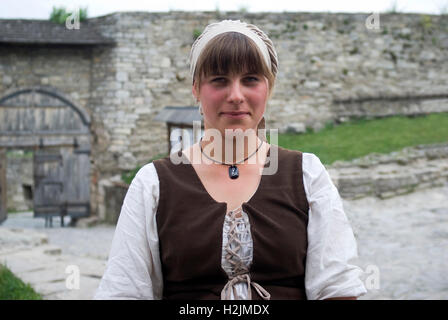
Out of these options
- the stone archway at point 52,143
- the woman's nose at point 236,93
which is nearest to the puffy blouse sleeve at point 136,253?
the woman's nose at point 236,93

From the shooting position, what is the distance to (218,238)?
147cm

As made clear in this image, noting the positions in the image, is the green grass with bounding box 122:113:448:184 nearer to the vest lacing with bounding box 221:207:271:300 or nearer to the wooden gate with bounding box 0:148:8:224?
the wooden gate with bounding box 0:148:8:224

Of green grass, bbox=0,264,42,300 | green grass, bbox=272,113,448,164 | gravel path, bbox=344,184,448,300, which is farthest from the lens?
green grass, bbox=272,113,448,164

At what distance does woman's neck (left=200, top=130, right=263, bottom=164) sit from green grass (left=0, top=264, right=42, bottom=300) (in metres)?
3.47

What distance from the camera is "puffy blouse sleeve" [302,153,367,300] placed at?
144cm

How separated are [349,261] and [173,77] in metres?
11.2

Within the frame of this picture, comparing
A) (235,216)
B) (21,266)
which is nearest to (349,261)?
(235,216)

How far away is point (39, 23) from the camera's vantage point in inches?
469

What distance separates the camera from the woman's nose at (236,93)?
147 centimetres

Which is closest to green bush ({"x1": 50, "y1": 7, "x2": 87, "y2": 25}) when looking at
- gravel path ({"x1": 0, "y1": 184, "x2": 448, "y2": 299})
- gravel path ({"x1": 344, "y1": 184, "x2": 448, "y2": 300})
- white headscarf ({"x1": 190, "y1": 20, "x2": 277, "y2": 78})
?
gravel path ({"x1": 0, "y1": 184, "x2": 448, "y2": 299})

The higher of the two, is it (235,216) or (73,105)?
(73,105)
